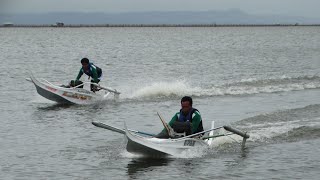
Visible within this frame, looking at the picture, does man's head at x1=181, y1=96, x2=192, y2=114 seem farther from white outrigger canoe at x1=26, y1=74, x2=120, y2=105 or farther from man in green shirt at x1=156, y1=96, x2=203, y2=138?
white outrigger canoe at x1=26, y1=74, x2=120, y2=105

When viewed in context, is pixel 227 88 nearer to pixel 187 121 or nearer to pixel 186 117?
pixel 186 117

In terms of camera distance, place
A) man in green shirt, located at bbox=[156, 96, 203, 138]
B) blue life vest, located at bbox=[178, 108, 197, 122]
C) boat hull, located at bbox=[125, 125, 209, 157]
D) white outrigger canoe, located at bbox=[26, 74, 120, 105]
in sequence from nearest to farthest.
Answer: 1. boat hull, located at bbox=[125, 125, 209, 157]
2. man in green shirt, located at bbox=[156, 96, 203, 138]
3. blue life vest, located at bbox=[178, 108, 197, 122]
4. white outrigger canoe, located at bbox=[26, 74, 120, 105]

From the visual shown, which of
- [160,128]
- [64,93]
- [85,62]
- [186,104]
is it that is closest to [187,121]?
[186,104]

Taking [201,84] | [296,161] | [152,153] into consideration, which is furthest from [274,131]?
[201,84]

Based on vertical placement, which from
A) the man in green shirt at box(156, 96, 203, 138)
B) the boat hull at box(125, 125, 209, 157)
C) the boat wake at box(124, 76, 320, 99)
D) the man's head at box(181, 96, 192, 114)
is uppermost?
the man's head at box(181, 96, 192, 114)

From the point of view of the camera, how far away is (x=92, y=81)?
109ft

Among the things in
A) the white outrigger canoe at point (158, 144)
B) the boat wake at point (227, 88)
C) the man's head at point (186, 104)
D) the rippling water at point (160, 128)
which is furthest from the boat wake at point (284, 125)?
the boat wake at point (227, 88)

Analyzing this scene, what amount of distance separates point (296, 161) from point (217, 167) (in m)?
2.40

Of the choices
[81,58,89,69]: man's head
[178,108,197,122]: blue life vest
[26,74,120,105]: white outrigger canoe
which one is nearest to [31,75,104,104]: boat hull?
[26,74,120,105]: white outrigger canoe

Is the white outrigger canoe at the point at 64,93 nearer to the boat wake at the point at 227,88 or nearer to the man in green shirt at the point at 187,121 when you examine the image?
the boat wake at the point at 227,88

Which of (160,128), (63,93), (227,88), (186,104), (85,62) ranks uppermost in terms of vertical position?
(186,104)

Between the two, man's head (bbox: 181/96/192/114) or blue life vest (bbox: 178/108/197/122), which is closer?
man's head (bbox: 181/96/192/114)

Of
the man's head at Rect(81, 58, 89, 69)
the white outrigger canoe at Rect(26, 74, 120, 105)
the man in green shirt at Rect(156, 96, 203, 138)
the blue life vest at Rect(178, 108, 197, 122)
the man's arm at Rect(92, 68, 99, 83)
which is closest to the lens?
the man in green shirt at Rect(156, 96, 203, 138)

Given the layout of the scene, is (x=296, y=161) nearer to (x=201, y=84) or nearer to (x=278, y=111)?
(x=278, y=111)
